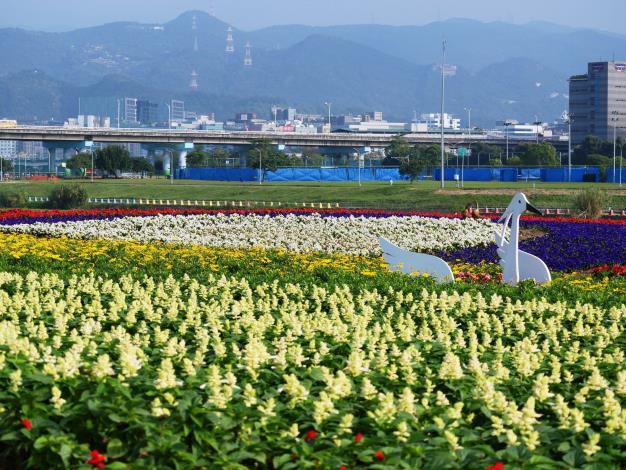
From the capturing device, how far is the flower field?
20.2ft

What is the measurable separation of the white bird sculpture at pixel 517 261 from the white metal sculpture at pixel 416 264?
106 centimetres

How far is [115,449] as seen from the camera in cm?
625

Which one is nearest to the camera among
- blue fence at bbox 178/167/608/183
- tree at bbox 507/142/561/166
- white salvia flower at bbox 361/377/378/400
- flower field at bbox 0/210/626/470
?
flower field at bbox 0/210/626/470

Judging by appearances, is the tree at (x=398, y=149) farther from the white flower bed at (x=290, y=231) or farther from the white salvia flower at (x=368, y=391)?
the white salvia flower at (x=368, y=391)

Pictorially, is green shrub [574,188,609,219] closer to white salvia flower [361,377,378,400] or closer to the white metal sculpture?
the white metal sculpture

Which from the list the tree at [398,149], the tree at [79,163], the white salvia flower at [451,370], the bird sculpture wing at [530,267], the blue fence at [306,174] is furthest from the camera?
the tree at [398,149]

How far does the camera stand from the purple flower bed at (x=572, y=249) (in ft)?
66.3

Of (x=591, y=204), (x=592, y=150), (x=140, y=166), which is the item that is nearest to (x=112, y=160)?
(x=140, y=166)

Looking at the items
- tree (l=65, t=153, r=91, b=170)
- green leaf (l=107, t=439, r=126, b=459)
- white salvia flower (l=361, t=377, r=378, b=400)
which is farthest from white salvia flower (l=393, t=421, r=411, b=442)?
tree (l=65, t=153, r=91, b=170)

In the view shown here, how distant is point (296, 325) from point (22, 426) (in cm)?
301

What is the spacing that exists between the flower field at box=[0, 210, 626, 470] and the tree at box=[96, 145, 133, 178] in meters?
97.7

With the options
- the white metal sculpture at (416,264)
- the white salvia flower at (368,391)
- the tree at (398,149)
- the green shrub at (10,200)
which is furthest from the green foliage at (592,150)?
the white salvia flower at (368,391)

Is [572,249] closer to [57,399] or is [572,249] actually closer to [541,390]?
[541,390]

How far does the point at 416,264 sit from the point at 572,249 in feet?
23.7
